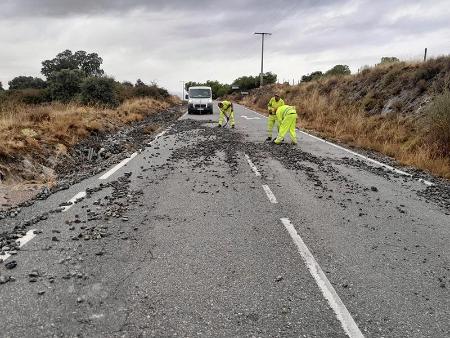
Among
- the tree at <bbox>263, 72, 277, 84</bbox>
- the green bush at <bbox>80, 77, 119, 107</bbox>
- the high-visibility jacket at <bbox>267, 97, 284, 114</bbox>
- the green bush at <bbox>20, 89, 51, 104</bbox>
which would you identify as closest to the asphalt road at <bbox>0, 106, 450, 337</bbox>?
the high-visibility jacket at <bbox>267, 97, 284, 114</bbox>

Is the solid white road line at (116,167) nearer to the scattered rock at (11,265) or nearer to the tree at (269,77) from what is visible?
the scattered rock at (11,265)

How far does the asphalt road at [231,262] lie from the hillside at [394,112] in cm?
439

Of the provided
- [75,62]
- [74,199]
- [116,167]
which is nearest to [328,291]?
[74,199]

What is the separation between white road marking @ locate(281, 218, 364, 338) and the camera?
338 centimetres

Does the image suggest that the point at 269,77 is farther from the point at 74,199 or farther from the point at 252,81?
the point at 74,199

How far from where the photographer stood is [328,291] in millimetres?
3951

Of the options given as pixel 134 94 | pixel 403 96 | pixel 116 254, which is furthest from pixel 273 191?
pixel 134 94

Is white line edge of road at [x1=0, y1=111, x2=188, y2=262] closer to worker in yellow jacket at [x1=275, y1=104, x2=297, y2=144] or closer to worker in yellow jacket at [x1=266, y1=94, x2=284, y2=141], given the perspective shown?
worker in yellow jacket at [x1=275, y1=104, x2=297, y2=144]

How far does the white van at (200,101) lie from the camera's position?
1176 inches

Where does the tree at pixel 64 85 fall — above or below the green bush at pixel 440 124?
above

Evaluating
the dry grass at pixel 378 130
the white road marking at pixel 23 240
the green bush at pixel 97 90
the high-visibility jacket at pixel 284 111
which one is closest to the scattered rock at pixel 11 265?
the white road marking at pixel 23 240

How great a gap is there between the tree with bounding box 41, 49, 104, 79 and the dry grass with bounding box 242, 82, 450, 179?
58.1 m

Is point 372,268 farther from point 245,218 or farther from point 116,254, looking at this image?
point 116,254

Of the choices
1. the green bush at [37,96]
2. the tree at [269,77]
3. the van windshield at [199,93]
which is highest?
the tree at [269,77]
